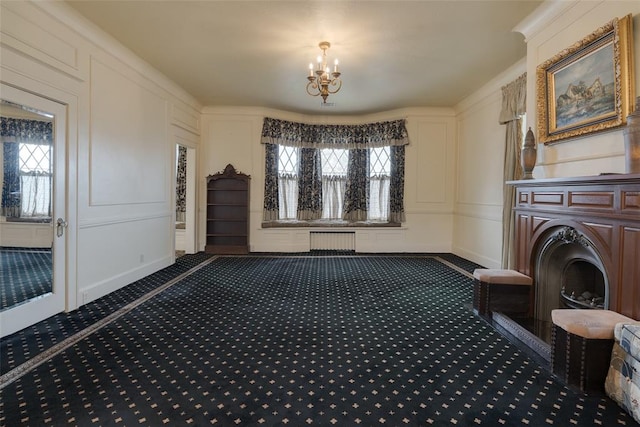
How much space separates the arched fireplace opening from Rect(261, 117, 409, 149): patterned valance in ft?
14.0

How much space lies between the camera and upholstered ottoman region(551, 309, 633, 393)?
6.81 ft

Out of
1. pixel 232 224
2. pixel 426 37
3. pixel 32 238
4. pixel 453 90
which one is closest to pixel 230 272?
pixel 232 224

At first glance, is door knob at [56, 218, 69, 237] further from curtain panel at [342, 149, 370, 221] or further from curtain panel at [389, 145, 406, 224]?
curtain panel at [389, 145, 406, 224]

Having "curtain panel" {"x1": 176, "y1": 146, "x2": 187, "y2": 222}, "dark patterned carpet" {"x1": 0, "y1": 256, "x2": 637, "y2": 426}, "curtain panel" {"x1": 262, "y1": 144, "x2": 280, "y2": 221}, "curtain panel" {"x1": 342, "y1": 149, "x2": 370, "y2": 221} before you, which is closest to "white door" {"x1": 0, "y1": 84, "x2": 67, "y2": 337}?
"dark patterned carpet" {"x1": 0, "y1": 256, "x2": 637, "y2": 426}

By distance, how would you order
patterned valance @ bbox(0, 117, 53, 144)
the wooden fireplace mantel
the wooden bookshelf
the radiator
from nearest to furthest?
the wooden fireplace mantel
patterned valance @ bbox(0, 117, 53, 144)
the wooden bookshelf
the radiator

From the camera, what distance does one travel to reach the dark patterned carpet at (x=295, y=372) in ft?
6.15

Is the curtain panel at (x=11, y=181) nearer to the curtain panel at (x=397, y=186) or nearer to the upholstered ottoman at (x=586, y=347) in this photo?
the upholstered ottoman at (x=586, y=347)

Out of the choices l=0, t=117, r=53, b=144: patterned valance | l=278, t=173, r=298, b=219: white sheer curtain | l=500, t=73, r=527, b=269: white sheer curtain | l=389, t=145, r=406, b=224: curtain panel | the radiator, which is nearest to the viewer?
l=0, t=117, r=53, b=144: patterned valance

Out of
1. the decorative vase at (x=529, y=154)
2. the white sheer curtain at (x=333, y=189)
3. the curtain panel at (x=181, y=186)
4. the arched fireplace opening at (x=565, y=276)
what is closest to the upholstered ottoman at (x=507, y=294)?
the arched fireplace opening at (x=565, y=276)

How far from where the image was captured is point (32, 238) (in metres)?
3.11

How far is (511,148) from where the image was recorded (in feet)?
15.7

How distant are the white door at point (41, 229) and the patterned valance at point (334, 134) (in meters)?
4.11

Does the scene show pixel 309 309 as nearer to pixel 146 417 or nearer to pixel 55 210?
pixel 146 417

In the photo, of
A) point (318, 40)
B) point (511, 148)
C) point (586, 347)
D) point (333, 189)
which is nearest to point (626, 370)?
point (586, 347)
